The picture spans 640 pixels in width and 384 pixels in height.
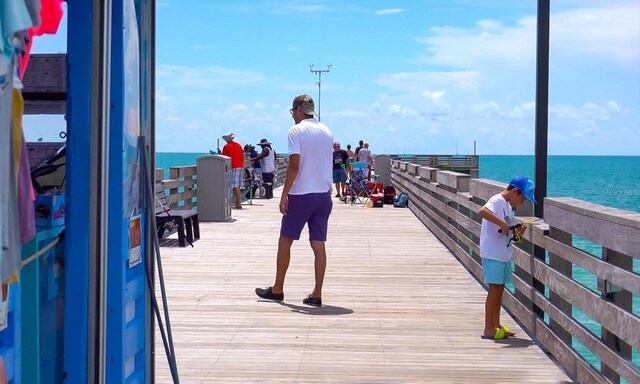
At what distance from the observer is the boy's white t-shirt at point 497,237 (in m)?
7.21

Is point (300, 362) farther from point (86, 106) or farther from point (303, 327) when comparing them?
point (86, 106)

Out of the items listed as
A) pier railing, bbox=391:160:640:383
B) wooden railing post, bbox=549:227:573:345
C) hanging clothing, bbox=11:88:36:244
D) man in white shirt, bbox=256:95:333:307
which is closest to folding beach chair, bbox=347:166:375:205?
pier railing, bbox=391:160:640:383

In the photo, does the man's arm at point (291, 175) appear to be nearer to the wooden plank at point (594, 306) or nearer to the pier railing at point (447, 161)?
the wooden plank at point (594, 306)

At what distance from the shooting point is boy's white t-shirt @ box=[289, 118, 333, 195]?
8500mm

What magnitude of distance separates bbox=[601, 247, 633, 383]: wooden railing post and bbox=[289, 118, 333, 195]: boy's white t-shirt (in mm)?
3487

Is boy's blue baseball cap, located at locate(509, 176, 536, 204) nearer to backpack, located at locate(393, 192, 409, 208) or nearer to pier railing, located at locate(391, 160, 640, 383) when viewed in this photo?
pier railing, located at locate(391, 160, 640, 383)

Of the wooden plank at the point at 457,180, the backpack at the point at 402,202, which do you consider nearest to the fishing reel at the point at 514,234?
the wooden plank at the point at 457,180

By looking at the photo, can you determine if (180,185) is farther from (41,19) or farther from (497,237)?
(41,19)

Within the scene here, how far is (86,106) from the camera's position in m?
3.98

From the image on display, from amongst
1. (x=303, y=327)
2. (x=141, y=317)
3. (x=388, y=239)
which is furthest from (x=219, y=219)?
(x=141, y=317)

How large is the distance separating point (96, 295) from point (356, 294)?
584cm

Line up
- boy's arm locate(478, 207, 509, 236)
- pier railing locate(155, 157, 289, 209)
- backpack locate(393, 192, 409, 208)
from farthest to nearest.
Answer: backpack locate(393, 192, 409, 208) < pier railing locate(155, 157, 289, 209) < boy's arm locate(478, 207, 509, 236)

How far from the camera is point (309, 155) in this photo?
27.9 feet

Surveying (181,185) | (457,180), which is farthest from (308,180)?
(181,185)
